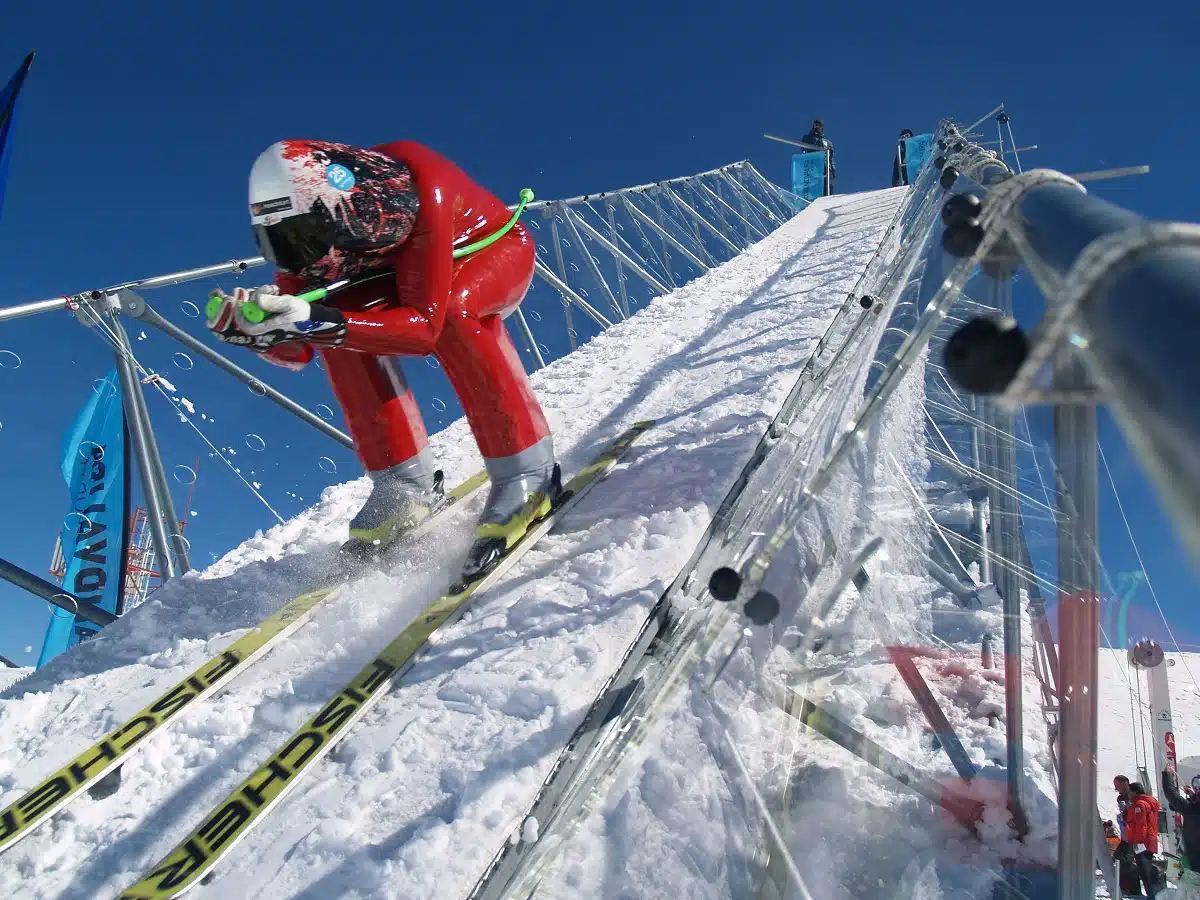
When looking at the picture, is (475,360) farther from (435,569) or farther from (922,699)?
(922,699)

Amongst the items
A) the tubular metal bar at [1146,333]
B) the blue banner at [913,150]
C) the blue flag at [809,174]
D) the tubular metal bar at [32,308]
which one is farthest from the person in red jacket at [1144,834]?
the blue flag at [809,174]

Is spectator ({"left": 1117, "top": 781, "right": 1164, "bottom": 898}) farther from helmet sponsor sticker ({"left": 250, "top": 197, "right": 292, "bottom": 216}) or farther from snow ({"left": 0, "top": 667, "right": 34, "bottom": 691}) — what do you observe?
snow ({"left": 0, "top": 667, "right": 34, "bottom": 691})

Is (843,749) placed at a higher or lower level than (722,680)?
lower

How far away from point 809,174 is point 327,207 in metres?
17.0

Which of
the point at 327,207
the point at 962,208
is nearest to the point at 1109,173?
the point at 962,208

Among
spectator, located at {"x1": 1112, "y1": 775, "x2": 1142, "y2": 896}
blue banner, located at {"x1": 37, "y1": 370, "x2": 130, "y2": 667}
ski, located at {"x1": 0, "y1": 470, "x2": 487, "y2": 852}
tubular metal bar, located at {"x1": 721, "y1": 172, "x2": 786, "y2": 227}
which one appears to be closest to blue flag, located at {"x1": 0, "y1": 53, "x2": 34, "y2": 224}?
blue banner, located at {"x1": 37, "y1": 370, "x2": 130, "y2": 667}

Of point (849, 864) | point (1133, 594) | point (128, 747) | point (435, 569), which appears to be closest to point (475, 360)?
point (435, 569)

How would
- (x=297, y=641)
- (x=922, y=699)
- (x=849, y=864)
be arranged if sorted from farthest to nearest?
(x=297, y=641)
(x=922, y=699)
(x=849, y=864)

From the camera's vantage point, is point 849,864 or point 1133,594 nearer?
point 1133,594

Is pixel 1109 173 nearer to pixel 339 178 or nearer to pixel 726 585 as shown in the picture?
pixel 726 585

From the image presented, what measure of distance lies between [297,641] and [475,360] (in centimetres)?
95

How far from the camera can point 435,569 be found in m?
2.36

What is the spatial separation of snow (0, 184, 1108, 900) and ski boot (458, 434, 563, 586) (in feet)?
0.34

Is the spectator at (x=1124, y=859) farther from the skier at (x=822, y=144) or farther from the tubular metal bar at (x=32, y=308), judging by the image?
the skier at (x=822, y=144)
